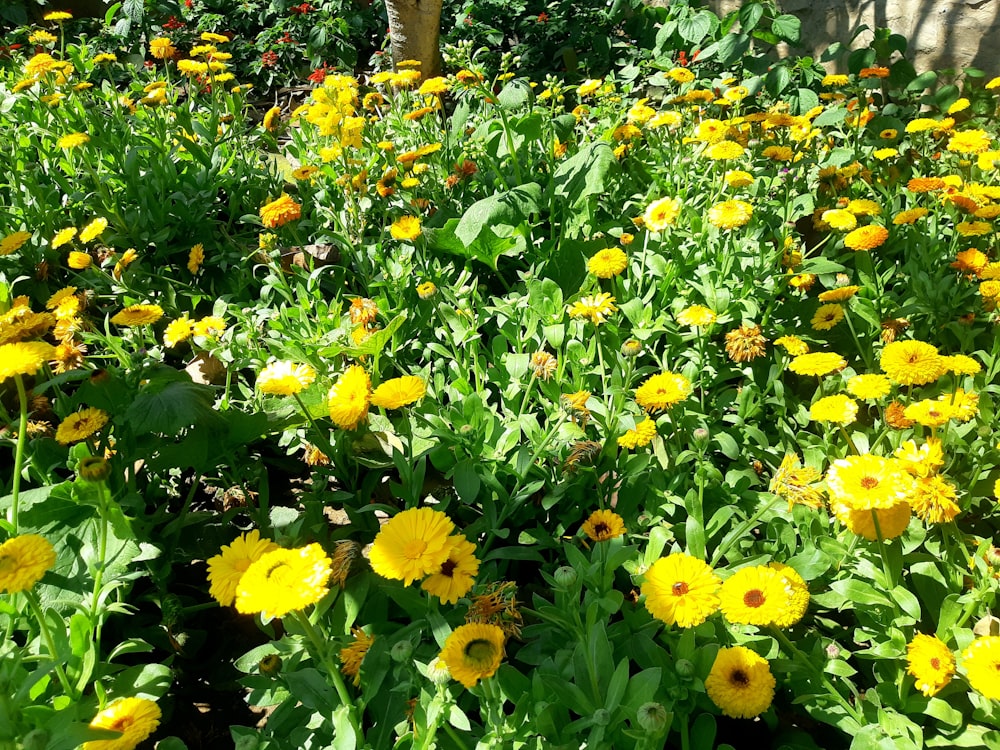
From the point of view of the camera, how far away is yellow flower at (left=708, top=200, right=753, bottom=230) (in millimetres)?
2137

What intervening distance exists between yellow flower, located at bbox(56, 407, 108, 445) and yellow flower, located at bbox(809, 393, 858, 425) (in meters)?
1.69

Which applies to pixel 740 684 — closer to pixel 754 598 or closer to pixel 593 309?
pixel 754 598

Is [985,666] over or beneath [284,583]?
beneath

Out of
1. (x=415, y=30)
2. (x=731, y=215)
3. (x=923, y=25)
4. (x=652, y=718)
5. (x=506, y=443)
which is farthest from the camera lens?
(x=415, y=30)

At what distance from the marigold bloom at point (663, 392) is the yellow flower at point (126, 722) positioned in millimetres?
1156

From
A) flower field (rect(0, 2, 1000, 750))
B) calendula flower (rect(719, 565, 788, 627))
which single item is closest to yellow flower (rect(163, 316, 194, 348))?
flower field (rect(0, 2, 1000, 750))

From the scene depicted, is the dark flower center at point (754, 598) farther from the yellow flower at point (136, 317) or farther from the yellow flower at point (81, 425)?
the yellow flower at point (136, 317)

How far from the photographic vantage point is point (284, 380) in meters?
1.67

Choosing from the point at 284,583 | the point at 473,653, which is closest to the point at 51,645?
the point at 284,583

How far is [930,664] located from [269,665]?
1.19 meters

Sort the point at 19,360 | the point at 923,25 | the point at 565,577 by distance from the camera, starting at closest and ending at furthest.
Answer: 1. the point at 565,577
2. the point at 19,360
3. the point at 923,25

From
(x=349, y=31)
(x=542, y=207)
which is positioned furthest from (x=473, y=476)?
(x=349, y=31)

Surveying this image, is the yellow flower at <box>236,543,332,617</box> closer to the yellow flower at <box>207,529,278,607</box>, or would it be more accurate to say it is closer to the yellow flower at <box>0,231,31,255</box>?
the yellow flower at <box>207,529,278,607</box>

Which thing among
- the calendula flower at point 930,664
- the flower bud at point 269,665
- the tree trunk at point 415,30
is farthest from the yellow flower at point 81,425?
the tree trunk at point 415,30
